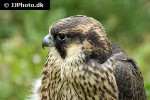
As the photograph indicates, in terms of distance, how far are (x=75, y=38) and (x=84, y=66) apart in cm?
28

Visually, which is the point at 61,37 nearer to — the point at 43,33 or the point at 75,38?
the point at 75,38

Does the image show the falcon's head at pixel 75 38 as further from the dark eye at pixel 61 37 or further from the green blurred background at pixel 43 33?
the green blurred background at pixel 43 33

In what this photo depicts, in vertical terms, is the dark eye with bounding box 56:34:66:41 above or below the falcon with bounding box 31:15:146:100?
above

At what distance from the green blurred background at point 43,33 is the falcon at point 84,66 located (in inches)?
62.8

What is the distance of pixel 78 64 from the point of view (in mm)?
7383

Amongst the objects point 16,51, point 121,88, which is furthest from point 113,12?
point 121,88

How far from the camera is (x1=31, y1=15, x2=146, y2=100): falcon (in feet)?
23.9

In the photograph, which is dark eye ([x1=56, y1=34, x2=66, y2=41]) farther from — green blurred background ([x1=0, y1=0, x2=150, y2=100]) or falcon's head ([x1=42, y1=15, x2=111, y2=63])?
green blurred background ([x1=0, y1=0, x2=150, y2=100])

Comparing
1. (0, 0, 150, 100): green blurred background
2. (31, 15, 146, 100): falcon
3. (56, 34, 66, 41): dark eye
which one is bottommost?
(0, 0, 150, 100): green blurred background

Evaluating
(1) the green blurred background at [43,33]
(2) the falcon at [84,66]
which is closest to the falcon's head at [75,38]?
(2) the falcon at [84,66]

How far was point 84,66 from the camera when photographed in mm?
7430

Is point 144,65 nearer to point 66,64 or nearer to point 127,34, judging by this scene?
point 127,34

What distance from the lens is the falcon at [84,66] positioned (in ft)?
23.9

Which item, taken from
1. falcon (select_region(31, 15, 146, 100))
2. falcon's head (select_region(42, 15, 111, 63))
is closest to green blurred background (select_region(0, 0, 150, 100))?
falcon (select_region(31, 15, 146, 100))
